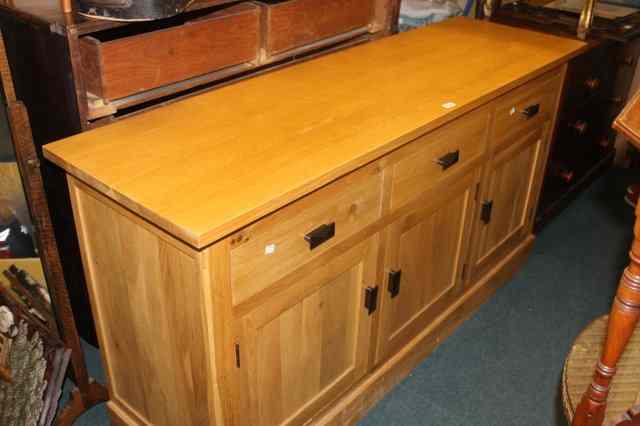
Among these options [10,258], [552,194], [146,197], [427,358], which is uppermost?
[146,197]

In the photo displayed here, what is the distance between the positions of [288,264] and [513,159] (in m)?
1.06

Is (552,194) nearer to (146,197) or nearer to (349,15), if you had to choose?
(349,15)

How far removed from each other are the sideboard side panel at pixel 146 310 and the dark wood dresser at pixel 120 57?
0.75 ft

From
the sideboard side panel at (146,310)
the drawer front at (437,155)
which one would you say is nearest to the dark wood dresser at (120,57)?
the sideboard side panel at (146,310)

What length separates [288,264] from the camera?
1349 mm

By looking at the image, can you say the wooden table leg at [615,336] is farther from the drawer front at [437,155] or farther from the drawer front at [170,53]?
the drawer front at [170,53]

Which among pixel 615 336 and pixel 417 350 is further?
pixel 417 350

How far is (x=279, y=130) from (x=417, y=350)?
3.01 feet

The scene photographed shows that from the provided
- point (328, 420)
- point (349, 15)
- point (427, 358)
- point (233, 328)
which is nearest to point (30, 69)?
point (233, 328)

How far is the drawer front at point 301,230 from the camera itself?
1240 mm

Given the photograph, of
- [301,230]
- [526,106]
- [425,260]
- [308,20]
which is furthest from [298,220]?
[526,106]

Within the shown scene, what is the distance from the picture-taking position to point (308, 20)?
186cm

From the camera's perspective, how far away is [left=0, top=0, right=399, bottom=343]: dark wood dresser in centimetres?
142

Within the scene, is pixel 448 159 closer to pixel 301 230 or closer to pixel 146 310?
pixel 301 230
